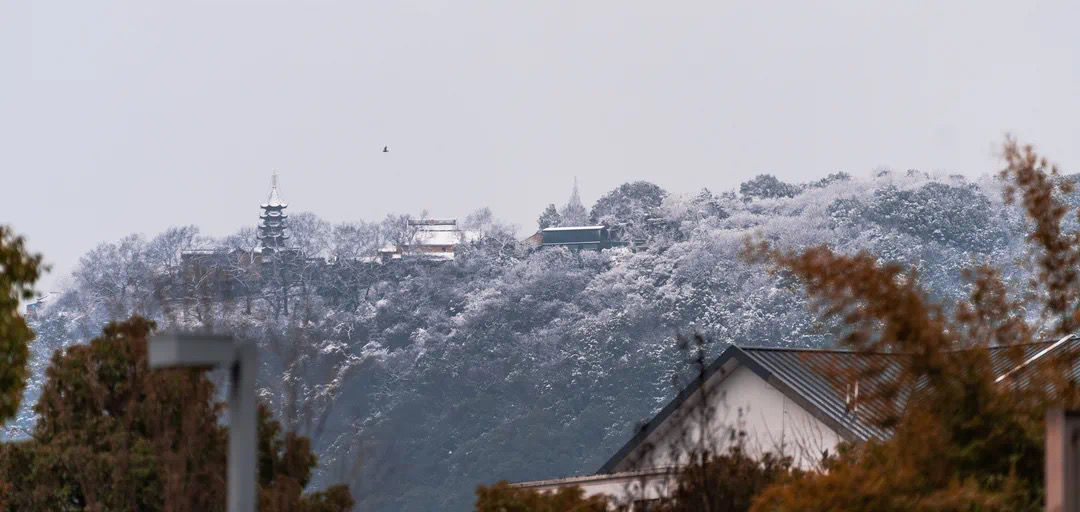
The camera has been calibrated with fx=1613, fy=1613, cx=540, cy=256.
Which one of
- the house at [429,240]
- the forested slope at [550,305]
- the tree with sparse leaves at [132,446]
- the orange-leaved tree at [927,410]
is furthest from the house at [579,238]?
the orange-leaved tree at [927,410]

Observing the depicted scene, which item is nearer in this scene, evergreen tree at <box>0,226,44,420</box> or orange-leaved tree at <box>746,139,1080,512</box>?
orange-leaved tree at <box>746,139,1080,512</box>

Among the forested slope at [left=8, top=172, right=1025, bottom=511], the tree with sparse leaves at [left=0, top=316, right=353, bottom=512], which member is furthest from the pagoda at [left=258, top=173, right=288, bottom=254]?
the tree with sparse leaves at [left=0, top=316, right=353, bottom=512]

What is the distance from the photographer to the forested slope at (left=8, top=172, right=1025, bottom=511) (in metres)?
83.0

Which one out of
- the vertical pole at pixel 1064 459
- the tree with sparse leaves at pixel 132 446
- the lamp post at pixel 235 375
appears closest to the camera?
the lamp post at pixel 235 375

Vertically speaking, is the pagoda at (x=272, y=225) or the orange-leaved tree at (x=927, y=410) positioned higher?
the pagoda at (x=272, y=225)

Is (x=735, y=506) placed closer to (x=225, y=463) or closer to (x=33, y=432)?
(x=225, y=463)

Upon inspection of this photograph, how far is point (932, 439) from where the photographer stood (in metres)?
8.54

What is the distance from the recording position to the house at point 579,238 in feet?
403

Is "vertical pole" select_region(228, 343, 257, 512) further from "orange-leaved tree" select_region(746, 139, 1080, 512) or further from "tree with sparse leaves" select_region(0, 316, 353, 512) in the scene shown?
"tree with sparse leaves" select_region(0, 316, 353, 512)

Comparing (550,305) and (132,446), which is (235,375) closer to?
(132,446)

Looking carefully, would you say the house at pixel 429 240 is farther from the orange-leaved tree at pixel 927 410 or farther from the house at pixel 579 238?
the orange-leaved tree at pixel 927 410

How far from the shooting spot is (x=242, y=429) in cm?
573

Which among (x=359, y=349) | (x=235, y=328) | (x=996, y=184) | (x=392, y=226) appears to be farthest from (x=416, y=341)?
(x=235, y=328)

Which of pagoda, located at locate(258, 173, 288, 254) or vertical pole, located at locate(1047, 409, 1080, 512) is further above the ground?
pagoda, located at locate(258, 173, 288, 254)
